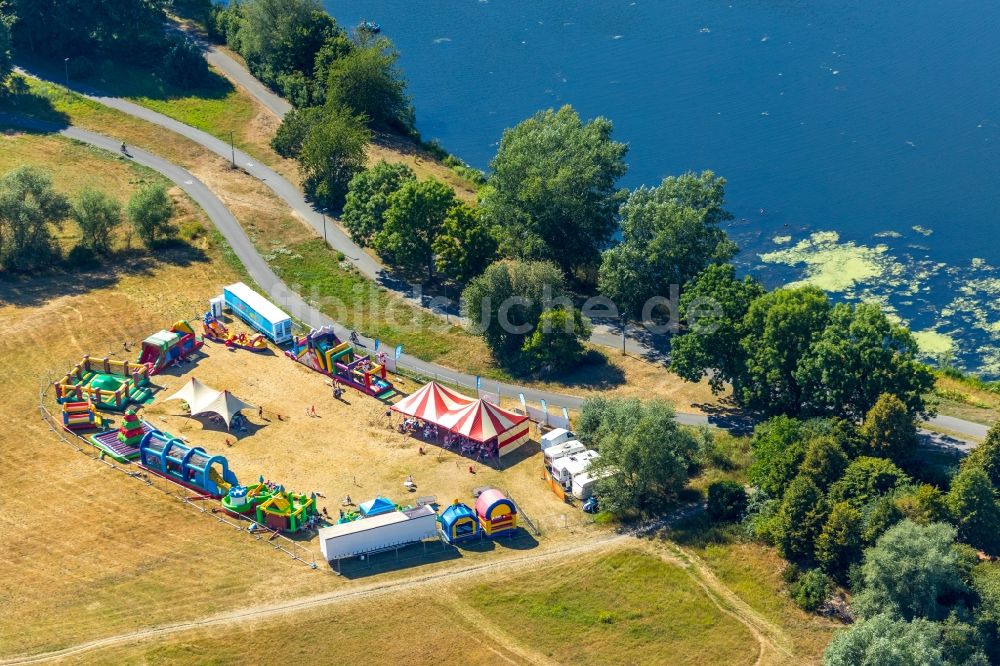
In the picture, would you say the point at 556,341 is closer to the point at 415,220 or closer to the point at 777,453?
the point at 415,220

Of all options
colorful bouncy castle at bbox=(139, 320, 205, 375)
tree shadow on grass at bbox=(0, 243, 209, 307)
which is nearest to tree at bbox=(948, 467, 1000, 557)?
colorful bouncy castle at bbox=(139, 320, 205, 375)

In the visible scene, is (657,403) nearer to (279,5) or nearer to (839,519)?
(839,519)

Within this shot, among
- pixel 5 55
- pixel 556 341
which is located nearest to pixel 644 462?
pixel 556 341

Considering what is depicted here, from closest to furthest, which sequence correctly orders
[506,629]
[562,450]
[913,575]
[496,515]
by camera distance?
1. [913,575]
2. [506,629]
3. [496,515]
4. [562,450]

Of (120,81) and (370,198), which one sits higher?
(120,81)

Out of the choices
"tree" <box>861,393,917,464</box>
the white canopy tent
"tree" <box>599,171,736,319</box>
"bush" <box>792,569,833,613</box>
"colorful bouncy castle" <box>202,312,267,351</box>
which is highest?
"tree" <box>599,171,736,319</box>

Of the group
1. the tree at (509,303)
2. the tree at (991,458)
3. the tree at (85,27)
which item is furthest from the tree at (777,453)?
the tree at (85,27)

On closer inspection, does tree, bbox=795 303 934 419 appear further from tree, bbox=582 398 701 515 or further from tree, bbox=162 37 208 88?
tree, bbox=162 37 208 88

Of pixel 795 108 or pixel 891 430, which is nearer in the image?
pixel 891 430
